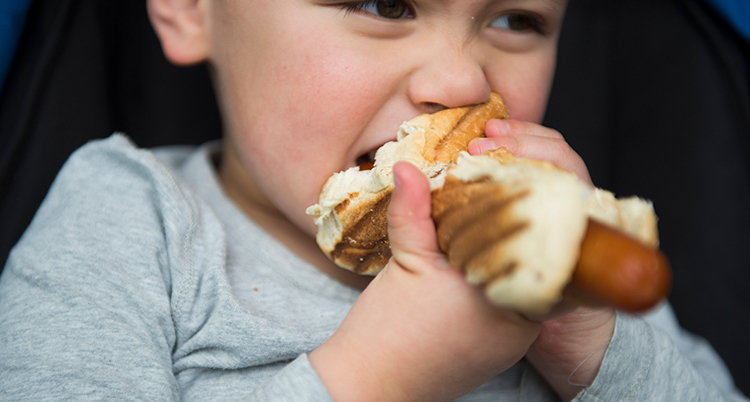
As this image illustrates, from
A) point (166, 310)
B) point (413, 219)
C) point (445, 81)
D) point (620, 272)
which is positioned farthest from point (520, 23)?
point (166, 310)

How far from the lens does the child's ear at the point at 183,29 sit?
3.53 feet

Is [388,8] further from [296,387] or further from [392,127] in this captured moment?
[296,387]

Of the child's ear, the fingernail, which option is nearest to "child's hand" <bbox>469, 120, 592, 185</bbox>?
the fingernail

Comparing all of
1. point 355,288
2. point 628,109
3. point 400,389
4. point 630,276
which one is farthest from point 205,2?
point 628,109

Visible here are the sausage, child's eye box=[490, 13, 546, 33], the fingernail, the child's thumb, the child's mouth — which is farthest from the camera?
child's eye box=[490, 13, 546, 33]

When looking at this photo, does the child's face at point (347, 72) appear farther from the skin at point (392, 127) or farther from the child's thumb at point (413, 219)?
the child's thumb at point (413, 219)

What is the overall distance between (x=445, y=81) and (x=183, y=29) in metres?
0.57

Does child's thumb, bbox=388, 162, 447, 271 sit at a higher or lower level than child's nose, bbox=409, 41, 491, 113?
lower

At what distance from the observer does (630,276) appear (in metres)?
0.44

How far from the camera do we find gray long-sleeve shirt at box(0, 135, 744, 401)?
77cm

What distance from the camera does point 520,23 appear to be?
39.6 inches

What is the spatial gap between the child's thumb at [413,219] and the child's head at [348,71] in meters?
0.25

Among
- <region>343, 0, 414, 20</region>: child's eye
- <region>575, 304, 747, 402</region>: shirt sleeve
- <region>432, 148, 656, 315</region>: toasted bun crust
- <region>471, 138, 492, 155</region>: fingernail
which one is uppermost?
<region>343, 0, 414, 20</region>: child's eye

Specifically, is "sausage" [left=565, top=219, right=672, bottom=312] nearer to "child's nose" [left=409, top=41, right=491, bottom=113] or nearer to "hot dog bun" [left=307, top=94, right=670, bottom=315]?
"hot dog bun" [left=307, top=94, right=670, bottom=315]
